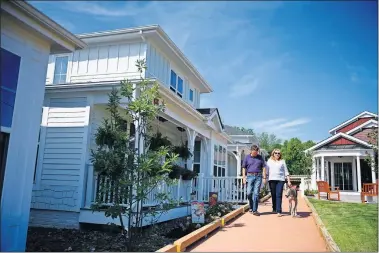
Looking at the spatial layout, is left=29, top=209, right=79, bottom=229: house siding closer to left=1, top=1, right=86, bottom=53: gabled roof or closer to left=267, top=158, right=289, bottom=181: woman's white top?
left=1, top=1, right=86, bottom=53: gabled roof

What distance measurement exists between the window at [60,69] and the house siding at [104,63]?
135 millimetres

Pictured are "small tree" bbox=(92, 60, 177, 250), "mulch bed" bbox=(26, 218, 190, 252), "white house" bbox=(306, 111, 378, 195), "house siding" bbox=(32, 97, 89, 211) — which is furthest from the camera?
"white house" bbox=(306, 111, 378, 195)

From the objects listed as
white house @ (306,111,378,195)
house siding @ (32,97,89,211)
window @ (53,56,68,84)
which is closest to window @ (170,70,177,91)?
window @ (53,56,68,84)

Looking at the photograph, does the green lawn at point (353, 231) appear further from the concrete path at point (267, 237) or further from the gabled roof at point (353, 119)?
the gabled roof at point (353, 119)

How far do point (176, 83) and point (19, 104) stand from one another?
8145 mm

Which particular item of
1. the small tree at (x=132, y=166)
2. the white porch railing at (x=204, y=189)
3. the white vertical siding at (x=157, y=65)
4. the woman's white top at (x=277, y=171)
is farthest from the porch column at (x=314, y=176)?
the small tree at (x=132, y=166)

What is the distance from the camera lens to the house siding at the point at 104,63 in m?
10.4

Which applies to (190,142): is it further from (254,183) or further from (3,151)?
(3,151)

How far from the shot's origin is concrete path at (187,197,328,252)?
5074 mm

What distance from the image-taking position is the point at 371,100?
24.0 feet

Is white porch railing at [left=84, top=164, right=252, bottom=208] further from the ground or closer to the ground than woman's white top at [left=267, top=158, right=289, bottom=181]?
closer to the ground

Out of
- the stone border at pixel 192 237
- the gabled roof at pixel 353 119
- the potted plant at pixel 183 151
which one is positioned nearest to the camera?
the stone border at pixel 192 237

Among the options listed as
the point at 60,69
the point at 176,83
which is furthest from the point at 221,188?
the point at 60,69

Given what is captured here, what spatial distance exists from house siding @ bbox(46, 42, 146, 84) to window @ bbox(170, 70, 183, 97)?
7.99 ft
